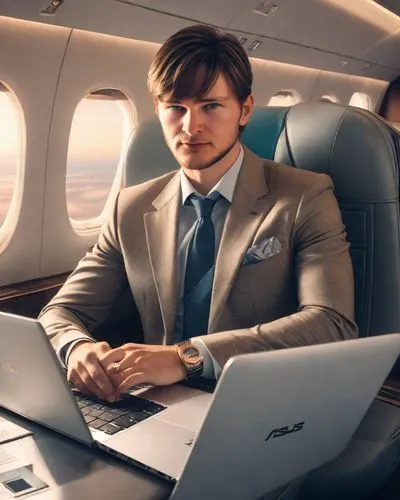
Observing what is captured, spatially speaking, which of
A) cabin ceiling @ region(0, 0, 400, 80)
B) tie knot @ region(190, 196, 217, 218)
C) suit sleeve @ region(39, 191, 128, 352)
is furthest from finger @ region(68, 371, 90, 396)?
cabin ceiling @ region(0, 0, 400, 80)

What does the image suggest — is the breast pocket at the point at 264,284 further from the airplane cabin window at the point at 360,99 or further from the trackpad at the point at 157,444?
the airplane cabin window at the point at 360,99

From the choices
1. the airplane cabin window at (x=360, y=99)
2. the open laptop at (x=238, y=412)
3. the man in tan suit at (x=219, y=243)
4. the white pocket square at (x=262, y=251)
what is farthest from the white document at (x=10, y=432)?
the airplane cabin window at (x=360, y=99)

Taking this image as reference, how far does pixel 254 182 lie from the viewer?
1.82 m

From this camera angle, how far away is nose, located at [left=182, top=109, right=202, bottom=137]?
1739mm

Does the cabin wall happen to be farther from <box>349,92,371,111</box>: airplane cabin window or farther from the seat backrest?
<box>349,92,371,111</box>: airplane cabin window

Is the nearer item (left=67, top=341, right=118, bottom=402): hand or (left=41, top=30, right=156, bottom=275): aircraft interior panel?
(left=67, top=341, right=118, bottom=402): hand

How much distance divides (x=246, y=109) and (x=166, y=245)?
441 mm

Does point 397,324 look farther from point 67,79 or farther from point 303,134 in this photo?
point 67,79

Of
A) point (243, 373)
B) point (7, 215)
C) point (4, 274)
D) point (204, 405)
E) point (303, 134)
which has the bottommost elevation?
point (4, 274)

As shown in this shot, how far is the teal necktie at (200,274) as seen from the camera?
1795 mm

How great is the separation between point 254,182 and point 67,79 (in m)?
1.96

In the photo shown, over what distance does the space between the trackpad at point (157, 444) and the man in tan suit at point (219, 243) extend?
291mm

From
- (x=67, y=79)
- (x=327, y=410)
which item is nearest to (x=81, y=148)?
(x=67, y=79)

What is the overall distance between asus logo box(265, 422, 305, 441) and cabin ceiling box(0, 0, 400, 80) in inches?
90.0
